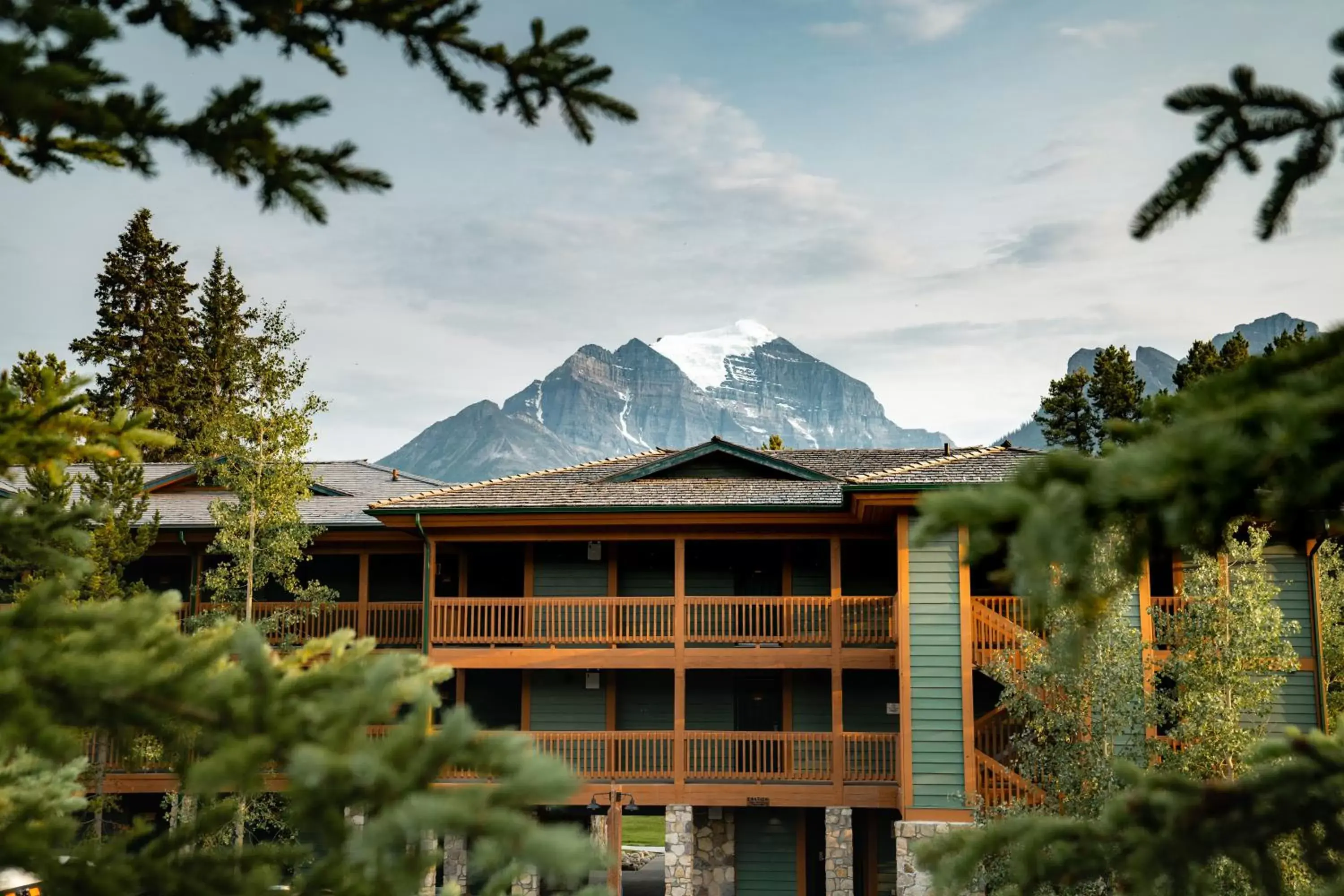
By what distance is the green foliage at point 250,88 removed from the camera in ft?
12.0

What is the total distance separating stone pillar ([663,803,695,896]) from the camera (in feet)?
61.0

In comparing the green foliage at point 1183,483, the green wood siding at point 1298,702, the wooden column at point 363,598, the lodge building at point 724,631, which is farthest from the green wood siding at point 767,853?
the green foliage at point 1183,483

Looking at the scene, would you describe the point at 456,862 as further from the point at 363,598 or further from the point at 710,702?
the point at 710,702

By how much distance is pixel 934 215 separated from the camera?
151 feet

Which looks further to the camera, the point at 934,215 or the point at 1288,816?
the point at 934,215

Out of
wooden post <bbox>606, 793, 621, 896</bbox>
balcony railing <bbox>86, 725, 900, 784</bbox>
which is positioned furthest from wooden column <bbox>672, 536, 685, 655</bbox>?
wooden post <bbox>606, 793, 621, 896</bbox>

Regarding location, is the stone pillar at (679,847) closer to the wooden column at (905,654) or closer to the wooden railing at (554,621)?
the wooden railing at (554,621)

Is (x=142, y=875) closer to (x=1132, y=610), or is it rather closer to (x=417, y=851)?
(x=417, y=851)

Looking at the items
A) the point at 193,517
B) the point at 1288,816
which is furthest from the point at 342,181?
the point at 193,517

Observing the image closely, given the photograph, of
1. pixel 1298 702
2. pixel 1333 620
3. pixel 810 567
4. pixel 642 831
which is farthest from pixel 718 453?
pixel 642 831

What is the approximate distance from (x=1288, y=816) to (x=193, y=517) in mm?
20594

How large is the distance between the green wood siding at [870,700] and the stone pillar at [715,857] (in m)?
2.82

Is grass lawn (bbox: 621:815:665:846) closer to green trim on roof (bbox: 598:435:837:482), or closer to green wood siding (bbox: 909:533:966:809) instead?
green trim on roof (bbox: 598:435:837:482)

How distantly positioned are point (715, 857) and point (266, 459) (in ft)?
34.3
